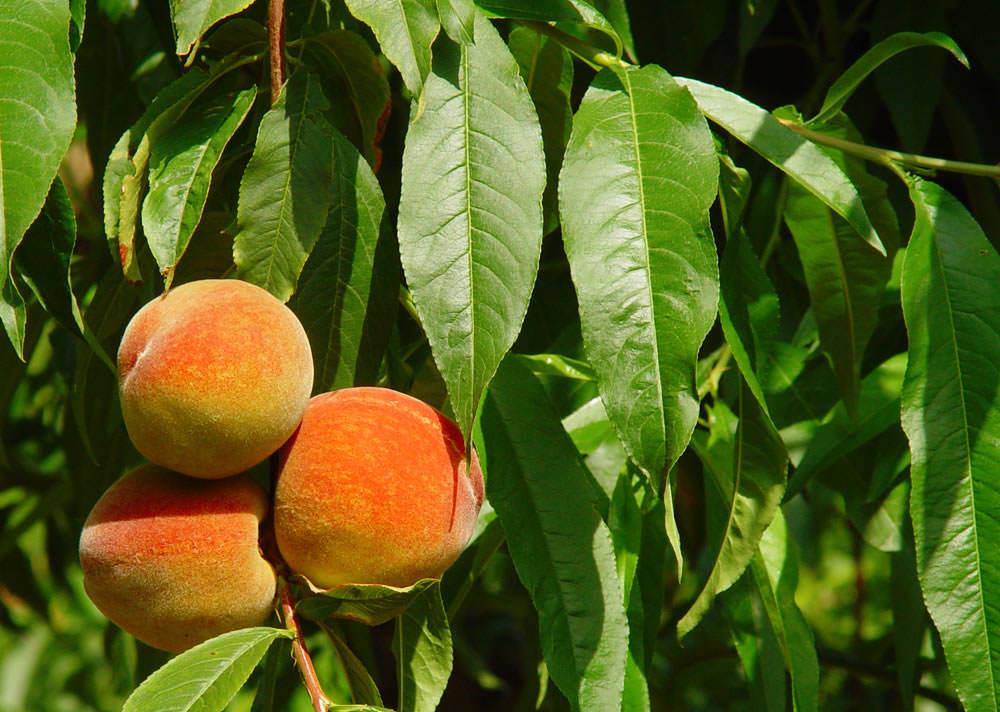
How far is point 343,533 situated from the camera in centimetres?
70

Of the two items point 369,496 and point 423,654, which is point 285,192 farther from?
point 423,654

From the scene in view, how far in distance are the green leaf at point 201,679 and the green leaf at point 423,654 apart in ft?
0.62

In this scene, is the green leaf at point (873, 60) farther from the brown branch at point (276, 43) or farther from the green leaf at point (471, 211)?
the brown branch at point (276, 43)

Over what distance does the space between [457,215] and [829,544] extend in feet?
9.66

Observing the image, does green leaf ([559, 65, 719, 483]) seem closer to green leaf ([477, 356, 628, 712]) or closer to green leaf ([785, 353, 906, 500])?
green leaf ([477, 356, 628, 712])

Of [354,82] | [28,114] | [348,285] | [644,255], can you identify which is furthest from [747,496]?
[28,114]

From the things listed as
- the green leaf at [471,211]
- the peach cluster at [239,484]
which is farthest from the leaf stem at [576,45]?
the peach cluster at [239,484]

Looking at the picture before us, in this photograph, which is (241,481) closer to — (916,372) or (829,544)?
(916,372)

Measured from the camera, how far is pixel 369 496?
2.35ft

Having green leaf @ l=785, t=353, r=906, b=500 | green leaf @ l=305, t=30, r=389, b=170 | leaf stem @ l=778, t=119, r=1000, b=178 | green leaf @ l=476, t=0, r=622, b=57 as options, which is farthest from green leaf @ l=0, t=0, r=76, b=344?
green leaf @ l=785, t=353, r=906, b=500

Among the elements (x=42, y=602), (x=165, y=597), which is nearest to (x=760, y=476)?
(x=165, y=597)

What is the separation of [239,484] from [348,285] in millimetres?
174

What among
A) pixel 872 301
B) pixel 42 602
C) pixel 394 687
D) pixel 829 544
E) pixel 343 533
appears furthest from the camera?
pixel 829 544

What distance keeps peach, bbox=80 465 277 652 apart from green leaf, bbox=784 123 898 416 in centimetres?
55
